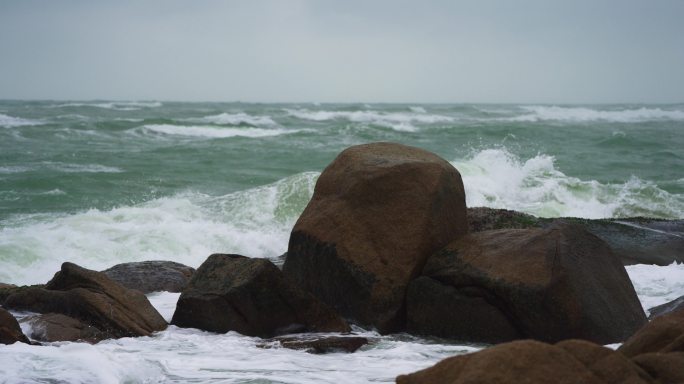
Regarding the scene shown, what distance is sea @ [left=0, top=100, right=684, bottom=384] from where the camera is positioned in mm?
4965

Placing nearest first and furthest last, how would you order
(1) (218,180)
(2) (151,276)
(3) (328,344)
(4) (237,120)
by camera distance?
(3) (328,344), (2) (151,276), (1) (218,180), (4) (237,120)

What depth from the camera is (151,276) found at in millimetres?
7789

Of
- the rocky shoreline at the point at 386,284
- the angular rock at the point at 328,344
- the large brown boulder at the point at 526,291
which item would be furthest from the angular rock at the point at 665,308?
the angular rock at the point at 328,344

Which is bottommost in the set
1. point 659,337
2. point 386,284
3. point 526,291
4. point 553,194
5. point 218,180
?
point 218,180

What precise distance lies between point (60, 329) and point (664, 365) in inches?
146

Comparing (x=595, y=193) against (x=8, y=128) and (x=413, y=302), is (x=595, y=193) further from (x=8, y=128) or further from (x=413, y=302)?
(x=8, y=128)

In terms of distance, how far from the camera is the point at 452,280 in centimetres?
581

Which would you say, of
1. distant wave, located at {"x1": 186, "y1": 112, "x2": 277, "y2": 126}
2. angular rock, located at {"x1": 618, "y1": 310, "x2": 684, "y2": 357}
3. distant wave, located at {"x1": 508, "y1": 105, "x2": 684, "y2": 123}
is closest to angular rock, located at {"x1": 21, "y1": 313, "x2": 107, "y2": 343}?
angular rock, located at {"x1": 618, "y1": 310, "x2": 684, "y2": 357}

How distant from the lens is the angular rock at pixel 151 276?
24.8 ft

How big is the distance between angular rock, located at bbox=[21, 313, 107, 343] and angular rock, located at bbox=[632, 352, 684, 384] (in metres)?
3.41

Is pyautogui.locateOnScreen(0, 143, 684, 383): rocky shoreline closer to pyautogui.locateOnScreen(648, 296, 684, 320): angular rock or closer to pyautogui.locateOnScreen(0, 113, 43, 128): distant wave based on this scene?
pyautogui.locateOnScreen(648, 296, 684, 320): angular rock

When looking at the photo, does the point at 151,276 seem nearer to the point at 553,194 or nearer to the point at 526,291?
the point at 526,291

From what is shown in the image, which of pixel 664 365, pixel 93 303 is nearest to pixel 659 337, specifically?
pixel 664 365

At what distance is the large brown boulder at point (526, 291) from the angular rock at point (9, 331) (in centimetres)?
258
